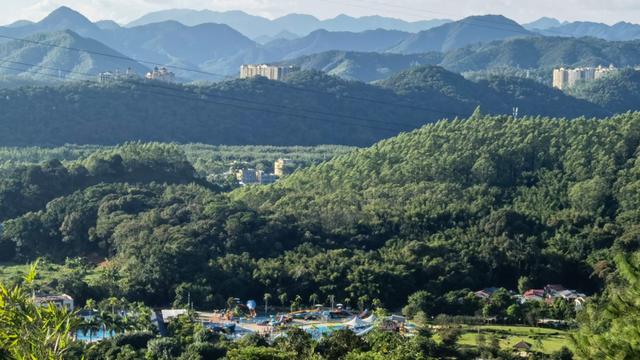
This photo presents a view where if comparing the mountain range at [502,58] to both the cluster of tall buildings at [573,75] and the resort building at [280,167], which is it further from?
the resort building at [280,167]

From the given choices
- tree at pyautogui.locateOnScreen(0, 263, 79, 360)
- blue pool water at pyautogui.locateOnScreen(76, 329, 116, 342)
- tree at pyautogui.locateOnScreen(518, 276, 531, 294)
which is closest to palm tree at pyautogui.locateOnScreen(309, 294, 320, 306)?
tree at pyautogui.locateOnScreen(518, 276, 531, 294)

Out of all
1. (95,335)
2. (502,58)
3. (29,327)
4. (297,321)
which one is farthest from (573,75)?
(29,327)

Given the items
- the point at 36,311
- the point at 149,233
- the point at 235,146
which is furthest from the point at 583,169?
the point at 235,146

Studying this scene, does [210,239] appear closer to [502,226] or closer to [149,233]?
[149,233]

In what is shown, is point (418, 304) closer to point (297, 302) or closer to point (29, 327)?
point (297, 302)

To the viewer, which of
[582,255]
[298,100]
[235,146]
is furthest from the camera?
[298,100]
